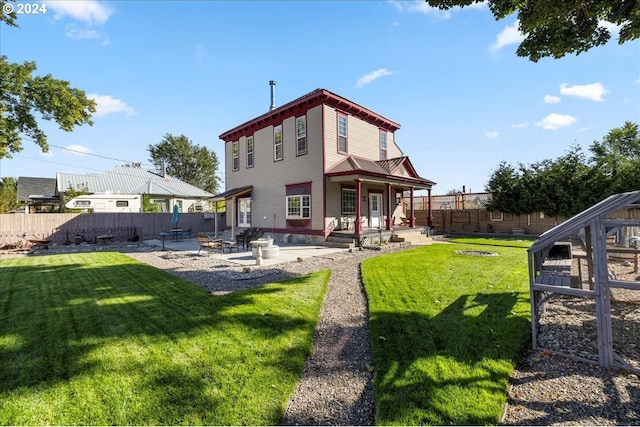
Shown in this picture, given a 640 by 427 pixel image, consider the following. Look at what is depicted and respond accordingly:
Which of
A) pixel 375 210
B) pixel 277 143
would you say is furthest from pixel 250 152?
pixel 375 210

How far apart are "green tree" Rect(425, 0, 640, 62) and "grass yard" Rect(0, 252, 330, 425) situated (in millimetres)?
7116

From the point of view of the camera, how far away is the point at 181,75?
49.1 feet

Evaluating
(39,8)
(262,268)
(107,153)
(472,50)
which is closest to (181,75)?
(39,8)

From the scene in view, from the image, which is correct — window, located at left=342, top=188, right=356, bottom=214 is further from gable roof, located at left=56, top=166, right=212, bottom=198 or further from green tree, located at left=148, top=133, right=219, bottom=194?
green tree, located at left=148, top=133, right=219, bottom=194

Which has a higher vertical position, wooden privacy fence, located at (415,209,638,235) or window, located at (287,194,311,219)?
window, located at (287,194,311,219)

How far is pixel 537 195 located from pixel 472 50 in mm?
13532

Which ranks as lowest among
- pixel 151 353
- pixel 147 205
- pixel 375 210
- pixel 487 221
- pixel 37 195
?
pixel 151 353

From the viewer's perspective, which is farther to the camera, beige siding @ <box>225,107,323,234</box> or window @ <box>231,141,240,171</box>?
window @ <box>231,141,240,171</box>

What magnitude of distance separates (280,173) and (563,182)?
57.6ft

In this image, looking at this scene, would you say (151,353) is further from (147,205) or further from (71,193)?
(71,193)

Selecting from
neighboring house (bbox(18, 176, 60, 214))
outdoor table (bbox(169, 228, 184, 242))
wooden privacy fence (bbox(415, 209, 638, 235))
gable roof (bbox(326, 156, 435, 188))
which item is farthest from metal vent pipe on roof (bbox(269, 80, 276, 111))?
neighboring house (bbox(18, 176, 60, 214))

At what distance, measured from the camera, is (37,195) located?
34.9 m

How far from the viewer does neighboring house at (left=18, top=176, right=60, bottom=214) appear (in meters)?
31.7

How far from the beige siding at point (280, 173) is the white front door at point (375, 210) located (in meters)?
3.90
